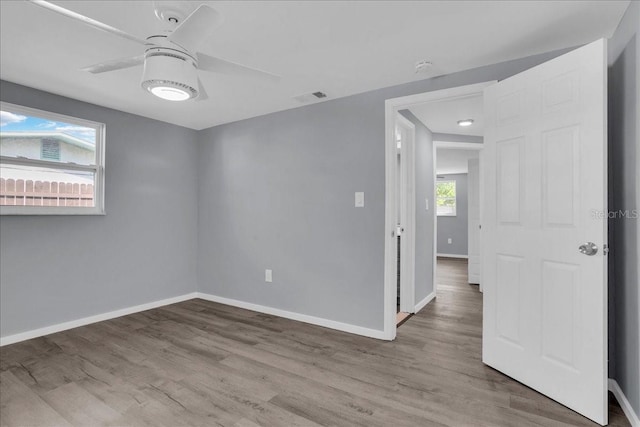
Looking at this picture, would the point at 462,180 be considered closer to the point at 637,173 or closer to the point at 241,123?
the point at 241,123

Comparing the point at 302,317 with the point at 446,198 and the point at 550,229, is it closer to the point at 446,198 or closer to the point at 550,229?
the point at 550,229

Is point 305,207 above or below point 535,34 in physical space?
below

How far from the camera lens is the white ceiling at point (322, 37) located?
181 centimetres

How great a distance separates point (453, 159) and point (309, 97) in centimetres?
438

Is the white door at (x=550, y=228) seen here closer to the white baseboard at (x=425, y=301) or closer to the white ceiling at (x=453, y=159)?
the white baseboard at (x=425, y=301)

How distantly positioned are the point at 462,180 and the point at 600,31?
7.03 metres

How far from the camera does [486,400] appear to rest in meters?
1.97

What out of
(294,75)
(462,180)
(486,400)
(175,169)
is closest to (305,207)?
(294,75)

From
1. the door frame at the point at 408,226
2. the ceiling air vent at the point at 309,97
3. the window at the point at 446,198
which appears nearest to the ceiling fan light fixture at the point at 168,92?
the ceiling air vent at the point at 309,97

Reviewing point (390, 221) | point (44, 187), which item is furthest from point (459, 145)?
point (44, 187)

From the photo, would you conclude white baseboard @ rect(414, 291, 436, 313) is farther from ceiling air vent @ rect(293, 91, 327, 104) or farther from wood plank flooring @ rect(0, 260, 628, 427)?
ceiling air vent @ rect(293, 91, 327, 104)

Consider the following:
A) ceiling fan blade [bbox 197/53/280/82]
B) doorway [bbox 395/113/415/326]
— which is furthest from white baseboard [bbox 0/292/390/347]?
ceiling fan blade [bbox 197/53/280/82]

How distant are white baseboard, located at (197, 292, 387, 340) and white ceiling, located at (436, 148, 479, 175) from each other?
11.7 feet

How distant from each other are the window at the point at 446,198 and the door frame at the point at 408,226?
220 inches
